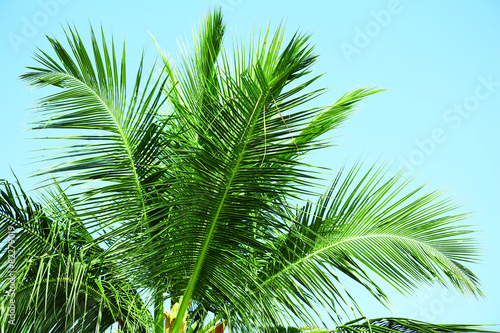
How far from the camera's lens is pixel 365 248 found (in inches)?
133

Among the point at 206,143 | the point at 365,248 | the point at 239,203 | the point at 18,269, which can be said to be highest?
the point at 206,143

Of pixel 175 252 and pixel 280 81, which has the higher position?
pixel 280 81

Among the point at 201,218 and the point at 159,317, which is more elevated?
the point at 201,218

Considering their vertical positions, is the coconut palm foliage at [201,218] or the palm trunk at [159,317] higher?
the coconut palm foliage at [201,218]

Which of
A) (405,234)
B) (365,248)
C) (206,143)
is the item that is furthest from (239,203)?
(405,234)

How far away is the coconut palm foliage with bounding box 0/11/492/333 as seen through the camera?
2840 mm

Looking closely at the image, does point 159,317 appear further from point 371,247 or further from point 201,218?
point 371,247

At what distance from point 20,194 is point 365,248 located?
7.26 ft

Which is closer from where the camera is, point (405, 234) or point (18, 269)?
point (18, 269)

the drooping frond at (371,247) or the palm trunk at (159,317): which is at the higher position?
the drooping frond at (371,247)

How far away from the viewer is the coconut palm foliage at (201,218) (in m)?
2.84

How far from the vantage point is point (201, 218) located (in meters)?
2.95

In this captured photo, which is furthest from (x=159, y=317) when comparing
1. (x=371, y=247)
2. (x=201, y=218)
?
(x=371, y=247)

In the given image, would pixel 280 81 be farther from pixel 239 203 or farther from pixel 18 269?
pixel 18 269
